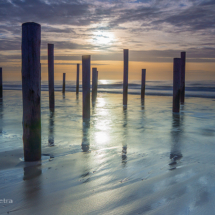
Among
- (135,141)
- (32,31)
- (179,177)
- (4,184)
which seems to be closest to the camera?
(4,184)

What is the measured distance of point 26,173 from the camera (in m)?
2.94

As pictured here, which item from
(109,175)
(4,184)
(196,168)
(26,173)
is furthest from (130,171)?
(4,184)

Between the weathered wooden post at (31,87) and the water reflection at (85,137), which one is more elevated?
the weathered wooden post at (31,87)

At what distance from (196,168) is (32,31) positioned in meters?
2.95

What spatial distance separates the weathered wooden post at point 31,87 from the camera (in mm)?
3225

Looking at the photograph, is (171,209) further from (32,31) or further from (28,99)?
(32,31)

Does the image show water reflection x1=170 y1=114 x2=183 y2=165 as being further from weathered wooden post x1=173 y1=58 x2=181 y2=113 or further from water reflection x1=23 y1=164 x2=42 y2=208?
weathered wooden post x1=173 y1=58 x2=181 y2=113

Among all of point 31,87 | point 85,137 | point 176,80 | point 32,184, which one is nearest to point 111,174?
point 32,184

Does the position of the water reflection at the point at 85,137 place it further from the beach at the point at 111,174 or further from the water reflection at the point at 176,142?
the water reflection at the point at 176,142

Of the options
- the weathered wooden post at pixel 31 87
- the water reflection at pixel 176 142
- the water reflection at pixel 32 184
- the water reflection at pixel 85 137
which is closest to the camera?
the water reflection at pixel 32 184

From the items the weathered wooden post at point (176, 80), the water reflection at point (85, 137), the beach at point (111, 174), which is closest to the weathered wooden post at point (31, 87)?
the beach at point (111, 174)

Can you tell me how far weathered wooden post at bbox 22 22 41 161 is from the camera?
10.6 feet

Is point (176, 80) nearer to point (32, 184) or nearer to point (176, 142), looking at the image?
point (176, 142)

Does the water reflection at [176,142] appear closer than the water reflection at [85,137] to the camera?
Yes
